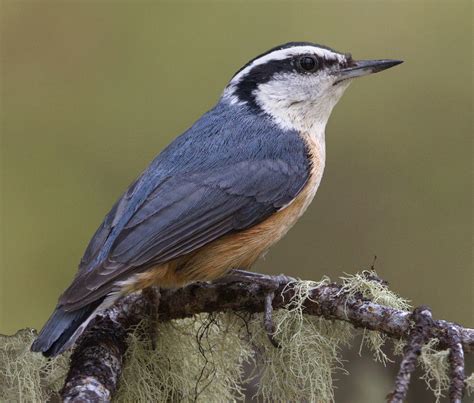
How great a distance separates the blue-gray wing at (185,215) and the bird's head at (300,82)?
0.33m

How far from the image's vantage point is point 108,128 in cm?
503

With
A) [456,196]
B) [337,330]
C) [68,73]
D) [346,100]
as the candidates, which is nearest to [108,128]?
[68,73]

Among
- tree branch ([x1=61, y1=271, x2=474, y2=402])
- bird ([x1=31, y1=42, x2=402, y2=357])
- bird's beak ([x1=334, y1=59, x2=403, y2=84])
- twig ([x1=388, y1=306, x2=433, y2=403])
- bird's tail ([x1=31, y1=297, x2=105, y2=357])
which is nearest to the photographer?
twig ([x1=388, y1=306, x2=433, y2=403])

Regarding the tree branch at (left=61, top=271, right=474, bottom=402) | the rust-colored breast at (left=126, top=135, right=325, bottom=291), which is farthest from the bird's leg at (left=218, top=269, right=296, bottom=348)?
the rust-colored breast at (left=126, top=135, right=325, bottom=291)

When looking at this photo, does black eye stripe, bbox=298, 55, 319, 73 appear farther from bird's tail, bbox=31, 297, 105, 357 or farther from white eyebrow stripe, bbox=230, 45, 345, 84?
bird's tail, bbox=31, 297, 105, 357

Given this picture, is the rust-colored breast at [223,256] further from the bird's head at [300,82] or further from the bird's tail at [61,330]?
the bird's head at [300,82]

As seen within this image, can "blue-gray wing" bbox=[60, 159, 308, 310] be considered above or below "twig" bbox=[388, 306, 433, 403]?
above

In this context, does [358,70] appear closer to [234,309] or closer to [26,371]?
[234,309]

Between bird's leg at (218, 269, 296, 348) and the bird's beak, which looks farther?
the bird's beak

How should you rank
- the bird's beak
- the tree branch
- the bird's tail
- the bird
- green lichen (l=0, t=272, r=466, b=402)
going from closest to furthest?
1. the tree branch
2. the bird's tail
3. green lichen (l=0, t=272, r=466, b=402)
4. the bird
5. the bird's beak

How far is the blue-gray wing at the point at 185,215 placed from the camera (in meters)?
→ 3.17

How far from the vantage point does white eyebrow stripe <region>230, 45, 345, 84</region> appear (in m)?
4.00

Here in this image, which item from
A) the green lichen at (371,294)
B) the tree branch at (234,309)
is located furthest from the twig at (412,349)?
the green lichen at (371,294)

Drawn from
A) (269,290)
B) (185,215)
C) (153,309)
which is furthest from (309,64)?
(153,309)
